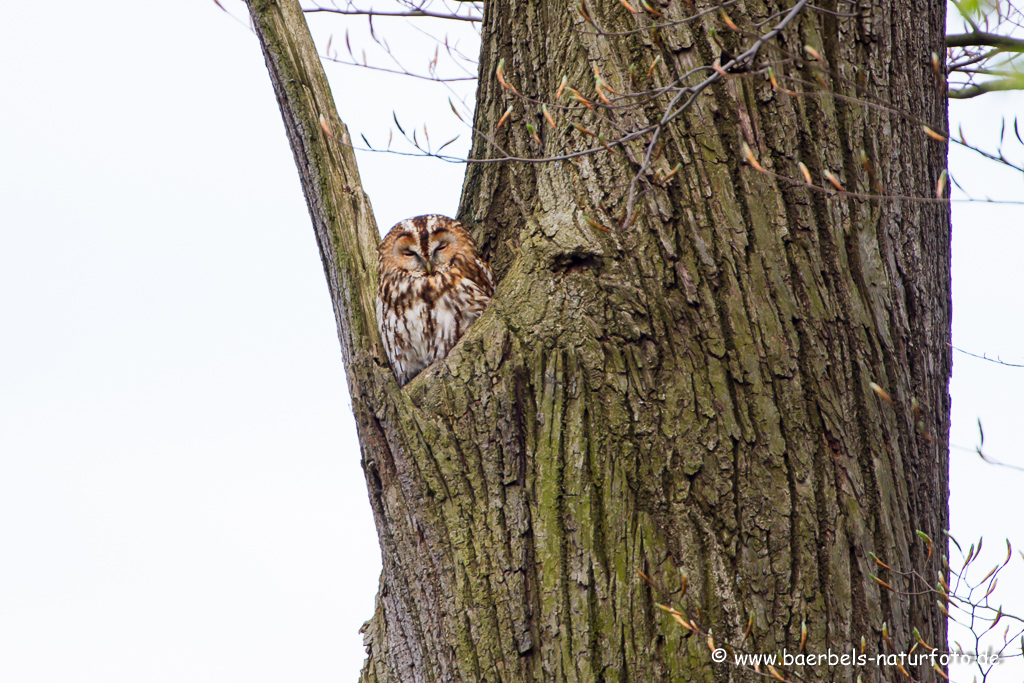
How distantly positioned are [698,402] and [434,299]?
1.61 meters

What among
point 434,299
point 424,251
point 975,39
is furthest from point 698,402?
point 975,39

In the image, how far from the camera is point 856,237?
2.21 m

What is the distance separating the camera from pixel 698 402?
6.88ft

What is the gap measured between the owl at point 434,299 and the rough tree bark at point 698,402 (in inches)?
36.4

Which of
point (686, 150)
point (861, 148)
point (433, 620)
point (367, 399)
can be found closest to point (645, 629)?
point (433, 620)

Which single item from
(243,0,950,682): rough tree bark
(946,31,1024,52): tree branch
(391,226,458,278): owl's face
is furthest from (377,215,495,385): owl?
(946,31,1024,52): tree branch

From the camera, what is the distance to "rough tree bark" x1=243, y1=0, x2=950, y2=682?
204cm

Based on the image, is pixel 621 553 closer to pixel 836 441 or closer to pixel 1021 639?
pixel 836 441

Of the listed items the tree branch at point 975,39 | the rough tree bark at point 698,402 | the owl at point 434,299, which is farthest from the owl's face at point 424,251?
the tree branch at point 975,39

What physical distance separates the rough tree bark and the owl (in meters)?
0.93

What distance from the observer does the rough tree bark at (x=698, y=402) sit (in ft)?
6.70

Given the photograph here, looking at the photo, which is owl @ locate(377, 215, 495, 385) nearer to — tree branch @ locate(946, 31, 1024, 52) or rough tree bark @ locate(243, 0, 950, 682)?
rough tree bark @ locate(243, 0, 950, 682)

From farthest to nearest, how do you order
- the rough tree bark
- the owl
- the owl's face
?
the owl's face < the owl < the rough tree bark

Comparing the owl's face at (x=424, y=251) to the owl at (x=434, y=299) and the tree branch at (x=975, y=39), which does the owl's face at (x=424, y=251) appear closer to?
the owl at (x=434, y=299)
